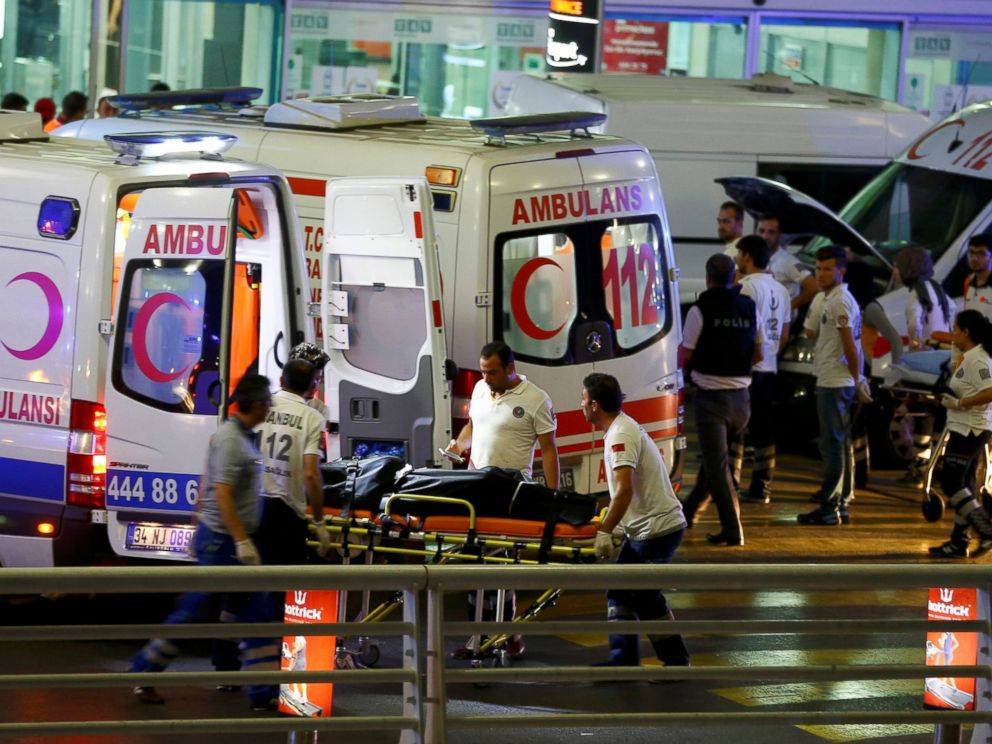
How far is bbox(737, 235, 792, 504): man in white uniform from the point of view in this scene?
41.0 ft

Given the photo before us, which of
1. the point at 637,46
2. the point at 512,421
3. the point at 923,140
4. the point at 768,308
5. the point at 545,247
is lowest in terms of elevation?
the point at 512,421

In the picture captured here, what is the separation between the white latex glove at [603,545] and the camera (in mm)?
8312

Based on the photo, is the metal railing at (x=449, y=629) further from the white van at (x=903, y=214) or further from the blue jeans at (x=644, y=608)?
the white van at (x=903, y=214)

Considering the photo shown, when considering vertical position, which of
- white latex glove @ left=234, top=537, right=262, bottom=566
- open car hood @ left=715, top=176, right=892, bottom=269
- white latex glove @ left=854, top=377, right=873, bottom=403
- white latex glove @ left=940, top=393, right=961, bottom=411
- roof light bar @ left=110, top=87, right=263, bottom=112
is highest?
roof light bar @ left=110, top=87, right=263, bottom=112

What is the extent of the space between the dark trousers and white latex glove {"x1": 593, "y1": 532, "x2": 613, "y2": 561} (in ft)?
11.2

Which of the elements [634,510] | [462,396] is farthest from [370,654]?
[462,396]

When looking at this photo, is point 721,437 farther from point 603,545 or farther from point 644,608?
point 603,545

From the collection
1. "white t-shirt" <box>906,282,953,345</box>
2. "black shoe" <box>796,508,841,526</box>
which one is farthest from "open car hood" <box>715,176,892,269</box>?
"black shoe" <box>796,508,841,526</box>

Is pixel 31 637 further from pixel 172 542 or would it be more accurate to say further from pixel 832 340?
pixel 832 340

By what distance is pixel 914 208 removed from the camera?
16.4m

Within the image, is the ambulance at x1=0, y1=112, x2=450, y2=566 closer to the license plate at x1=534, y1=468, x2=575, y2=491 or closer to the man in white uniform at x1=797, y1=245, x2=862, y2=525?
the license plate at x1=534, y1=468, x2=575, y2=491

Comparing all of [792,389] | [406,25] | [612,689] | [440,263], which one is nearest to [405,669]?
[612,689]

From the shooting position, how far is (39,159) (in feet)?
29.8

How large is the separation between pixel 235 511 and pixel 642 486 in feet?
6.43
